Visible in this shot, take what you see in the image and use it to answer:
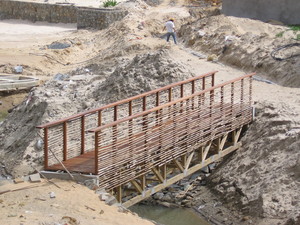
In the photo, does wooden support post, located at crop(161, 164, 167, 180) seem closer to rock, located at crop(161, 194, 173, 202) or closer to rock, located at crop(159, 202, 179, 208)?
rock, located at crop(159, 202, 179, 208)

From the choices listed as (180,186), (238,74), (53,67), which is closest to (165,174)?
(180,186)

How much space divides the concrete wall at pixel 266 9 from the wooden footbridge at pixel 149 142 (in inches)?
470

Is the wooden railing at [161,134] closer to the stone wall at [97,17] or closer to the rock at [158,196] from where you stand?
the rock at [158,196]

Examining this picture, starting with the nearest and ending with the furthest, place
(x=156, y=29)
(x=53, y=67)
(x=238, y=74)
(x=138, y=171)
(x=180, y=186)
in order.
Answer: (x=138, y=171)
(x=180, y=186)
(x=238, y=74)
(x=53, y=67)
(x=156, y=29)

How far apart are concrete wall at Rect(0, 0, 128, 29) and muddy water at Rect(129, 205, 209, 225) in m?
19.9

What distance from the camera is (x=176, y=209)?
17375 millimetres

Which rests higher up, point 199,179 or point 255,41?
point 255,41

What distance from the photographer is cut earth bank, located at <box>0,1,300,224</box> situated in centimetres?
1662

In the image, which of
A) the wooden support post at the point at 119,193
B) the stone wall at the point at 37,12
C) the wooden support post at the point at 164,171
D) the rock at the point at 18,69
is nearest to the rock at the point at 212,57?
the rock at the point at 18,69

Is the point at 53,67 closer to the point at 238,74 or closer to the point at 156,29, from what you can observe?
the point at 156,29

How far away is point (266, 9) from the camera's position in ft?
105

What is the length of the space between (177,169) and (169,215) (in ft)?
3.85

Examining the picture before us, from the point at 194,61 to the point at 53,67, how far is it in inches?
297

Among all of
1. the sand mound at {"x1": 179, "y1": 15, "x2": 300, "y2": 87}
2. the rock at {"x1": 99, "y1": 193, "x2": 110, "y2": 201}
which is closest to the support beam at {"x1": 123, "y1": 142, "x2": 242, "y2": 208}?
the rock at {"x1": 99, "y1": 193, "x2": 110, "y2": 201}
